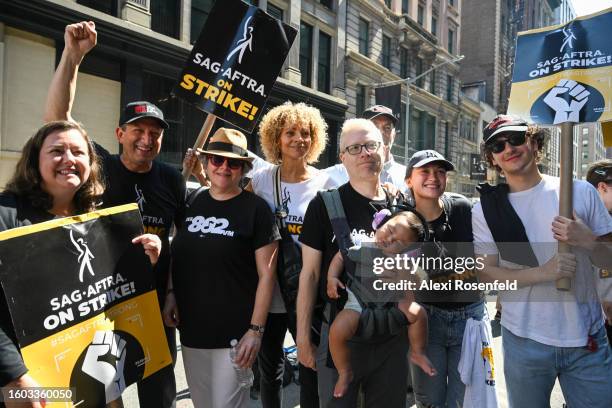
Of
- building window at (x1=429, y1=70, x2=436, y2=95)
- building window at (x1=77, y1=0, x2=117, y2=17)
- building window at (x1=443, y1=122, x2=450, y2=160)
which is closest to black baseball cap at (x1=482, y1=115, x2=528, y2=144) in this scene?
building window at (x1=77, y1=0, x2=117, y2=17)

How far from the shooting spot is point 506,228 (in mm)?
2311

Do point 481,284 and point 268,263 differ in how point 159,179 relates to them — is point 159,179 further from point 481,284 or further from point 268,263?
point 481,284

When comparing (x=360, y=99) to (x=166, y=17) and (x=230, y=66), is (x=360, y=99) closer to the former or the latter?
(x=166, y=17)

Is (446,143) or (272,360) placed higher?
(446,143)

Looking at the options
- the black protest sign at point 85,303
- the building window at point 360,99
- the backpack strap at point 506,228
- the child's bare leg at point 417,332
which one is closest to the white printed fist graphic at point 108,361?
the black protest sign at point 85,303

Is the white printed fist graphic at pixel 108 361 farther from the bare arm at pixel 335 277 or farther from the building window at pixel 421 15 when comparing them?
the building window at pixel 421 15

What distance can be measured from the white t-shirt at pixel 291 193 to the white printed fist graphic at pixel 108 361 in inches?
43.2

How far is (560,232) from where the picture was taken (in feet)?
7.12

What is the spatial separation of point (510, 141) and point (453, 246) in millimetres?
683

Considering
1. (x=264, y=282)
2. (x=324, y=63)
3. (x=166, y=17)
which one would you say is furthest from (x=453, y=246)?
(x=324, y=63)

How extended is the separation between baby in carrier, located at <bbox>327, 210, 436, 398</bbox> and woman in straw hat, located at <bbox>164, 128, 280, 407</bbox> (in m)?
0.57

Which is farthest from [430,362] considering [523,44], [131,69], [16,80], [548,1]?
[548,1]

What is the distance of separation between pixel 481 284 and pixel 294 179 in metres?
1.56

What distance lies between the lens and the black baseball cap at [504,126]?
93.5 inches
